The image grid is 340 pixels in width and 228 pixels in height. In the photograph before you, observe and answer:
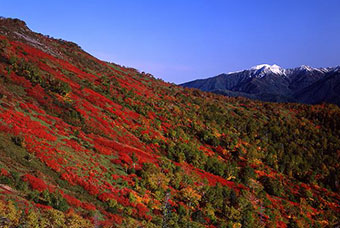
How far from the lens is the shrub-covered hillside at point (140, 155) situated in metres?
18.8

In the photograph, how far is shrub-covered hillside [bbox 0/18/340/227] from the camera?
61.7ft

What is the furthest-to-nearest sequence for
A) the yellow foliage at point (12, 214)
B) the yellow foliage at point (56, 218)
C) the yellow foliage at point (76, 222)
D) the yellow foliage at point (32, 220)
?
the yellow foliage at point (76, 222)
the yellow foliage at point (56, 218)
the yellow foliage at point (32, 220)
the yellow foliage at point (12, 214)

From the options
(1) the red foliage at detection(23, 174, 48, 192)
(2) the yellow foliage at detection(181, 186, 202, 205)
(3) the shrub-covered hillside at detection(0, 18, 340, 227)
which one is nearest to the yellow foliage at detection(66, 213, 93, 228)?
(3) the shrub-covered hillside at detection(0, 18, 340, 227)

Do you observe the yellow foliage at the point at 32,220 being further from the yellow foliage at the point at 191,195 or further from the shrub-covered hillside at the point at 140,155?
the yellow foliage at the point at 191,195

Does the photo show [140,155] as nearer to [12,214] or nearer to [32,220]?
[32,220]

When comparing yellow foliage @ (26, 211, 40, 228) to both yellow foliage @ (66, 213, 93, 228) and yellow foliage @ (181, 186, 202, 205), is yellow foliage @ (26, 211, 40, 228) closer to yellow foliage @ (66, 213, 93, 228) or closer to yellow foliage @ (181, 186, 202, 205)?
yellow foliage @ (66, 213, 93, 228)

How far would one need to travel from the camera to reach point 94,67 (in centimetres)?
6397

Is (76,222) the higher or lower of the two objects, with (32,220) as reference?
lower

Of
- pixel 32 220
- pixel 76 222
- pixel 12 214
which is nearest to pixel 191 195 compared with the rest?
pixel 76 222

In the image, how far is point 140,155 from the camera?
31000 mm

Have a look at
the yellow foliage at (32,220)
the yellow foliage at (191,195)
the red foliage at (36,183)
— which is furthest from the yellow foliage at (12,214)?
the yellow foliage at (191,195)

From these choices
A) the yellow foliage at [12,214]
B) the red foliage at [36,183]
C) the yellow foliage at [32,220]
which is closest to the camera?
the yellow foliage at [12,214]

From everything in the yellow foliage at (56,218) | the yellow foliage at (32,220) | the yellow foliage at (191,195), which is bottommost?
the yellow foliage at (191,195)

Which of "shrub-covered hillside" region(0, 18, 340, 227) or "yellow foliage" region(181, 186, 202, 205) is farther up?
"shrub-covered hillside" region(0, 18, 340, 227)
